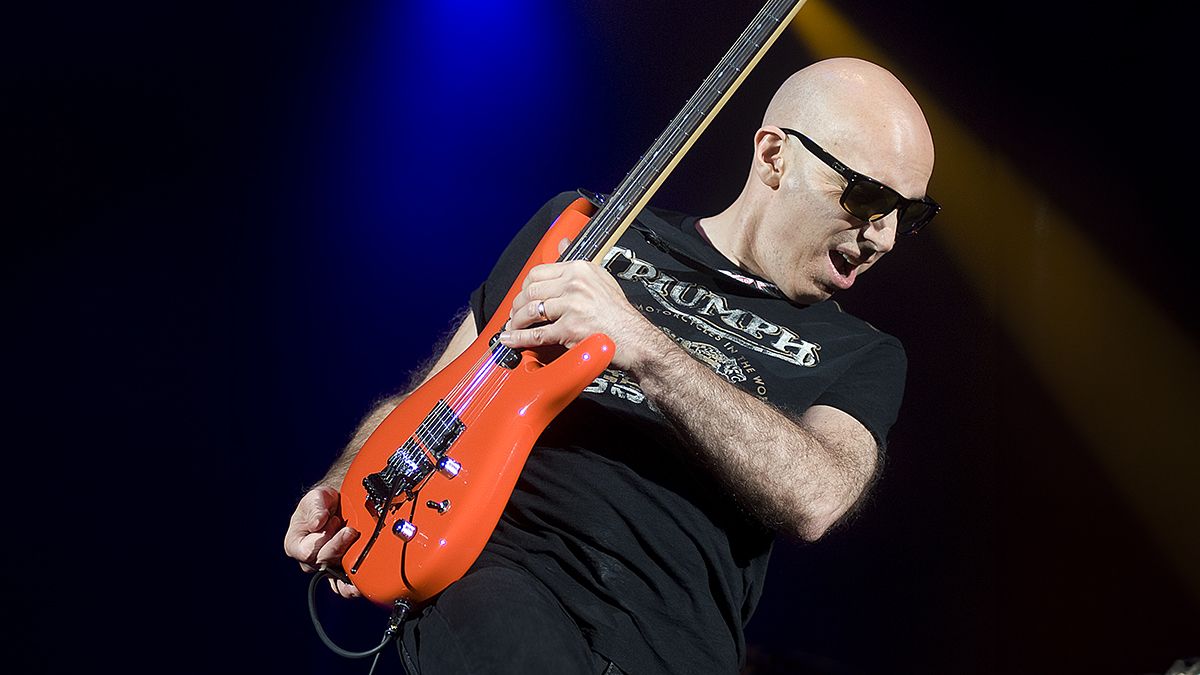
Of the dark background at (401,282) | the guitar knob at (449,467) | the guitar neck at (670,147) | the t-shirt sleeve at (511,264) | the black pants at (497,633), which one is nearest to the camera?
the black pants at (497,633)

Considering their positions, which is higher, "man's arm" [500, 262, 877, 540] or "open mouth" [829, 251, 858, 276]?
"open mouth" [829, 251, 858, 276]

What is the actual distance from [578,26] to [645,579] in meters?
2.64

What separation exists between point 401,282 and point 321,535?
2.22m

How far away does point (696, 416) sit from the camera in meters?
1.63

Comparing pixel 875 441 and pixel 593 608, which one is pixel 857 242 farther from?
pixel 593 608

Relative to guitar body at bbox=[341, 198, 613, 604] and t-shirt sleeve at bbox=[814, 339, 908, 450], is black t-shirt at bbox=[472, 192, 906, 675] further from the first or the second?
guitar body at bbox=[341, 198, 613, 604]

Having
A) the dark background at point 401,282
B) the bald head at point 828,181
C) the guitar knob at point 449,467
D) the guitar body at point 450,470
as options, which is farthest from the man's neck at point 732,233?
the dark background at point 401,282

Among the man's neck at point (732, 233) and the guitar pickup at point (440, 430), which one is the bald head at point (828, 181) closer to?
the man's neck at point (732, 233)

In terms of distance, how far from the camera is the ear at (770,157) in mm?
2311

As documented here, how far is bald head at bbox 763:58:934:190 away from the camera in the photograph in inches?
86.4

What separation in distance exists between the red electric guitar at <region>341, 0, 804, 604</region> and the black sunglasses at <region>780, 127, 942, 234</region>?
0.48 metres

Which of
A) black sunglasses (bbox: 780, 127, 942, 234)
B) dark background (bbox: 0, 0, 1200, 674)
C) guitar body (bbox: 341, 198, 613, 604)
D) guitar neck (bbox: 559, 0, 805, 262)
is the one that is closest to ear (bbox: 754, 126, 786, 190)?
black sunglasses (bbox: 780, 127, 942, 234)

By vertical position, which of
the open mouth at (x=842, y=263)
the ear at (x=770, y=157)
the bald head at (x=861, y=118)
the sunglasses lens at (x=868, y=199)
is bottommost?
the open mouth at (x=842, y=263)

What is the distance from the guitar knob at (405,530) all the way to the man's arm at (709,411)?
0.34 meters
